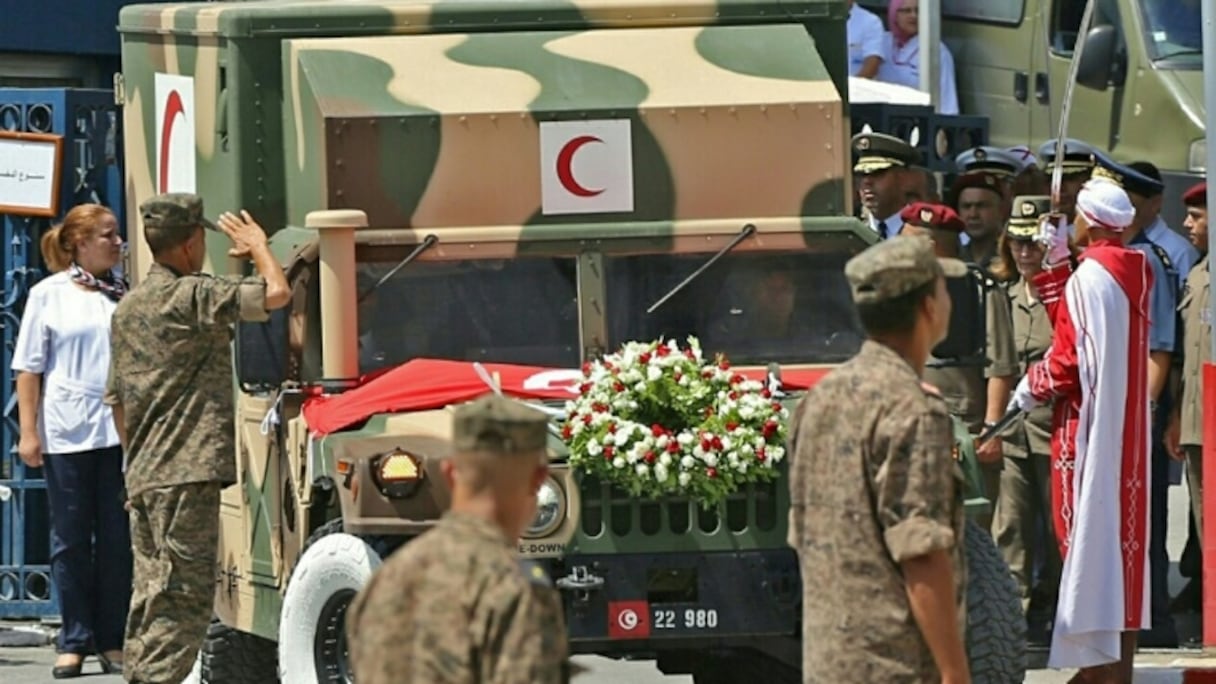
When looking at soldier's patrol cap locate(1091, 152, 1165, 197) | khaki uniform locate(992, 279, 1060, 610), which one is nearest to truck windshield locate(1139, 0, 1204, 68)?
soldier's patrol cap locate(1091, 152, 1165, 197)

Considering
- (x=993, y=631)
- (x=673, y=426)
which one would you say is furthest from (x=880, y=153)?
(x=993, y=631)

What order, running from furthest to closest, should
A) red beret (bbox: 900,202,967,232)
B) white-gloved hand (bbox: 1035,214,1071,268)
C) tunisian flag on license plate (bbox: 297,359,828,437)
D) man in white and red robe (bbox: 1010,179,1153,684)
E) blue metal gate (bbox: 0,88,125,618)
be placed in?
blue metal gate (bbox: 0,88,125,618)
red beret (bbox: 900,202,967,232)
white-gloved hand (bbox: 1035,214,1071,268)
man in white and red robe (bbox: 1010,179,1153,684)
tunisian flag on license plate (bbox: 297,359,828,437)

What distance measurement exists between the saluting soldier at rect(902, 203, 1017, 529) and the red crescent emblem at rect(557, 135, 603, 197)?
1.89 metres

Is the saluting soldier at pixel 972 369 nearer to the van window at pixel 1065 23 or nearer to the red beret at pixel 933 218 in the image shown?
the red beret at pixel 933 218

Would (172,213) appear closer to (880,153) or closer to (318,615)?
(318,615)

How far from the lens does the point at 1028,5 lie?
55.0ft

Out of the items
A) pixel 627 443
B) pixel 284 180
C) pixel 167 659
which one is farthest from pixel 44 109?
pixel 627 443

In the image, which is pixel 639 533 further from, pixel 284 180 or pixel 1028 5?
pixel 1028 5

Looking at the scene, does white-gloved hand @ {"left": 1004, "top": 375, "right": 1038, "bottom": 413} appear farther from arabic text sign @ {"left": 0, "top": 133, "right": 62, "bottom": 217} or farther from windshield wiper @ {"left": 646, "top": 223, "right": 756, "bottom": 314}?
arabic text sign @ {"left": 0, "top": 133, "right": 62, "bottom": 217}

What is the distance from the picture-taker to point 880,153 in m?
11.9

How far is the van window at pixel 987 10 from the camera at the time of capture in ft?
55.4

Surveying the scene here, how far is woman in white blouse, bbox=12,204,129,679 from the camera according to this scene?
11.2m

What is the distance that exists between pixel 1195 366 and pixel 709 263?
272 cm

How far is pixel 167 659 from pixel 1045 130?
342 inches
